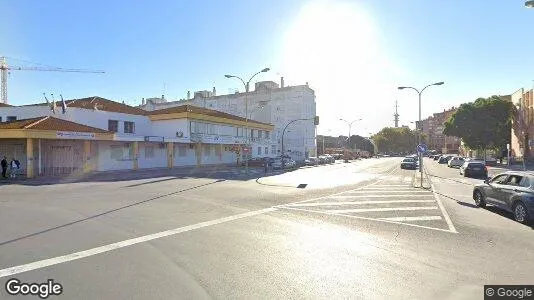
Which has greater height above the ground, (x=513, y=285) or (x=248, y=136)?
(x=248, y=136)

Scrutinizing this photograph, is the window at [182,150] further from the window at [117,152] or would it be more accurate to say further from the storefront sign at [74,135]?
the storefront sign at [74,135]

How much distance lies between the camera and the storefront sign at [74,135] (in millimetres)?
29688

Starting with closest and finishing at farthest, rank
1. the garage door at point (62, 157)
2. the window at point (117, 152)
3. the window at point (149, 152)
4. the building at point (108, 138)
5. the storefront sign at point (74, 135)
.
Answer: the storefront sign at point (74, 135) < the building at point (108, 138) < the garage door at point (62, 157) < the window at point (117, 152) < the window at point (149, 152)

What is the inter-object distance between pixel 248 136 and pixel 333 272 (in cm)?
5210

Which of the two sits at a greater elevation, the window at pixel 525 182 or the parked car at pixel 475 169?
the window at pixel 525 182

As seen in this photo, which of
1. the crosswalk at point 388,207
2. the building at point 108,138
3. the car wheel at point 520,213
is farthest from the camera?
the building at point 108,138

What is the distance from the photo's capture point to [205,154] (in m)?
50.2

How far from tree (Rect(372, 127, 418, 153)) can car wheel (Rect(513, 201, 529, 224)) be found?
134 metres

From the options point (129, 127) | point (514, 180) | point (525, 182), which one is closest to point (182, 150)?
point (129, 127)

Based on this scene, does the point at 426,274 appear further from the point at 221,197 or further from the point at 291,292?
the point at 221,197

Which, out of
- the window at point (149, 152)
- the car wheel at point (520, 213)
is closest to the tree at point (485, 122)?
the window at point (149, 152)

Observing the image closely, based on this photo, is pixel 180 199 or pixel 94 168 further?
pixel 94 168

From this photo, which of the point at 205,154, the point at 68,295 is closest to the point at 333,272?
the point at 68,295

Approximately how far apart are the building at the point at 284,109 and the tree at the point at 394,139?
62.5m
